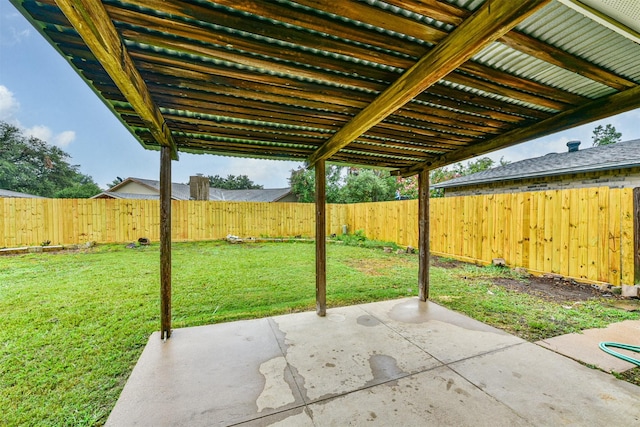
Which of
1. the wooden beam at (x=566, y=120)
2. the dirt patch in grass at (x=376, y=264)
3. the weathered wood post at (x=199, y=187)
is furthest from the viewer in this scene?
the weathered wood post at (x=199, y=187)

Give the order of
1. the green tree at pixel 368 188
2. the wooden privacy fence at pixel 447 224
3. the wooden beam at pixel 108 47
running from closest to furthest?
the wooden beam at pixel 108 47, the wooden privacy fence at pixel 447 224, the green tree at pixel 368 188

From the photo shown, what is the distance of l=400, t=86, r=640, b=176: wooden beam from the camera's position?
6.07ft

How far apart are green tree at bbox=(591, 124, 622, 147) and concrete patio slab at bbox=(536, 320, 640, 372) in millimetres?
26112

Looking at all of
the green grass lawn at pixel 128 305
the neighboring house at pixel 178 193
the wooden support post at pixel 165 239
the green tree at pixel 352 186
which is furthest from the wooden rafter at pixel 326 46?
the neighboring house at pixel 178 193

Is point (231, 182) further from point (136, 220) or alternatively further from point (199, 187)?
point (136, 220)

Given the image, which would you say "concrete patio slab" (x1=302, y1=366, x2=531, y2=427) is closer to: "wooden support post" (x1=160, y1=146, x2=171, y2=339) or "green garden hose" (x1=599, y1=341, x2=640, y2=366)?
"green garden hose" (x1=599, y1=341, x2=640, y2=366)

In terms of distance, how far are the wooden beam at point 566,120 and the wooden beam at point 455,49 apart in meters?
1.58

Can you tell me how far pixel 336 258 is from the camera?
696 centimetres

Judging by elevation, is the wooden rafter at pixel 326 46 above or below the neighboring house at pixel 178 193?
below

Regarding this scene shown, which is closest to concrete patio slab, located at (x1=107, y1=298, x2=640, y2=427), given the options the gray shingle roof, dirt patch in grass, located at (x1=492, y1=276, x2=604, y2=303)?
dirt patch in grass, located at (x1=492, y1=276, x2=604, y2=303)

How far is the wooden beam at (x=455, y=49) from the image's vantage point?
104 cm

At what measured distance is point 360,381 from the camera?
6.31 feet

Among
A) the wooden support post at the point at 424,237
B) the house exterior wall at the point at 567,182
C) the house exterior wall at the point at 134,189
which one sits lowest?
the wooden support post at the point at 424,237

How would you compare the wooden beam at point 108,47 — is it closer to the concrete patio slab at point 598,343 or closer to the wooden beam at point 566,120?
the wooden beam at point 566,120
